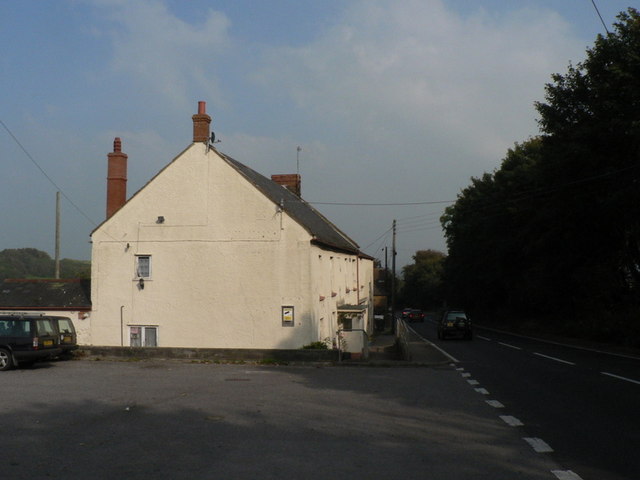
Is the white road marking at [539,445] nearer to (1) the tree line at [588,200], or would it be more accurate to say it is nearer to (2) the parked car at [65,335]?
(2) the parked car at [65,335]

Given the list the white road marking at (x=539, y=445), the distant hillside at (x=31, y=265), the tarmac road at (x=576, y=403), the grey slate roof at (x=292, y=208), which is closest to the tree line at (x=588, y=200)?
the tarmac road at (x=576, y=403)

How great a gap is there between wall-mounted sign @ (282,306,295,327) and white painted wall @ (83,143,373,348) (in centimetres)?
15

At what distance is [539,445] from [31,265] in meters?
75.8

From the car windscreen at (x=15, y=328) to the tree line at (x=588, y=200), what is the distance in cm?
2232

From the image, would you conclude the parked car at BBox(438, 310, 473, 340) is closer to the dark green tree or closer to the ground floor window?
the ground floor window

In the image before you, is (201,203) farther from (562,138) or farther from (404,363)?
(562,138)

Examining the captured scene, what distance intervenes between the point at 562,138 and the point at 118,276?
73.2 ft

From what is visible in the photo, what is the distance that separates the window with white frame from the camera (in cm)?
2408

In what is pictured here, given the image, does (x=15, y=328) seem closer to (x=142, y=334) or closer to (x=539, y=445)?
(x=142, y=334)

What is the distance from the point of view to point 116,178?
2711 centimetres

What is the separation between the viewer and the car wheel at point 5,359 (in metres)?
18.9

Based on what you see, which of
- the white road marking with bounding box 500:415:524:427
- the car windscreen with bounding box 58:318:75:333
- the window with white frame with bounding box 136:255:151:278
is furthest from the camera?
the window with white frame with bounding box 136:255:151:278

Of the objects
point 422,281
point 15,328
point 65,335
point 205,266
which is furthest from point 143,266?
point 422,281

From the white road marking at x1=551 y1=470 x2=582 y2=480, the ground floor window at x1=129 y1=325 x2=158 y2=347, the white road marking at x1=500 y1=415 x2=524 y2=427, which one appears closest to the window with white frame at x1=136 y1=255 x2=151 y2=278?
the ground floor window at x1=129 y1=325 x2=158 y2=347
